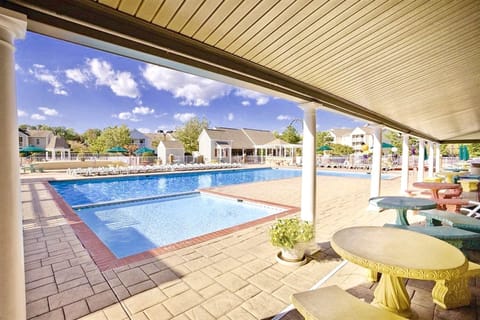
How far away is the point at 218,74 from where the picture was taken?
101 inches

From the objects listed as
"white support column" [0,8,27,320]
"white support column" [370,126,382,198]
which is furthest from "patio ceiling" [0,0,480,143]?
"white support column" [370,126,382,198]

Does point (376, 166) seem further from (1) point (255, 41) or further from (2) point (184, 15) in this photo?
(2) point (184, 15)

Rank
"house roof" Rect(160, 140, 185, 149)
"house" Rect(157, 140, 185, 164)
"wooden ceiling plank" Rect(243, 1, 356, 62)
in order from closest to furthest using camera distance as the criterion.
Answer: "wooden ceiling plank" Rect(243, 1, 356, 62)
"house" Rect(157, 140, 185, 164)
"house roof" Rect(160, 140, 185, 149)

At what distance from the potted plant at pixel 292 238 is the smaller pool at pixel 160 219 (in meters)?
3.19

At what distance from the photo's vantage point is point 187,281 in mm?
3119

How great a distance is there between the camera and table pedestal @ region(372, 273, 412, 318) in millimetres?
2389

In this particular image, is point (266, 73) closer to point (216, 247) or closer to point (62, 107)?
point (216, 247)

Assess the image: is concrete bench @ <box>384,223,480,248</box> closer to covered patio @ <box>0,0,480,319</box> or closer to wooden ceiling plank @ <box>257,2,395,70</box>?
covered patio @ <box>0,0,480,319</box>

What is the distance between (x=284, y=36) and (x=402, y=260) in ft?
7.10

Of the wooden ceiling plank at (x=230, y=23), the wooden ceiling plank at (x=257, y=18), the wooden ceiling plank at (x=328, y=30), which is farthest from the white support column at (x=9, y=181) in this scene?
the wooden ceiling plank at (x=328, y=30)

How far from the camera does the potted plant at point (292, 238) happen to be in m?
3.48

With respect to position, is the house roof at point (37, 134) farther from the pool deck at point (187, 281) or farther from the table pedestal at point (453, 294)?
the table pedestal at point (453, 294)

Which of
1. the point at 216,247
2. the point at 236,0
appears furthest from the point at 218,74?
the point at 216,247

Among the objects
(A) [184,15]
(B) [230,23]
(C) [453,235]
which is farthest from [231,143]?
(A) [184,15]
